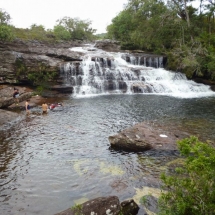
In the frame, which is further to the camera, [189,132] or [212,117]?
[212,117]

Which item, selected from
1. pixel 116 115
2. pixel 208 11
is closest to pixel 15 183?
pixel 116 115

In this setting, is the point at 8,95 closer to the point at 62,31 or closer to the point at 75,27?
the point at 62,31

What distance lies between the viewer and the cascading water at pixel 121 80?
34.2 meters

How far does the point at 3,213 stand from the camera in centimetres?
819

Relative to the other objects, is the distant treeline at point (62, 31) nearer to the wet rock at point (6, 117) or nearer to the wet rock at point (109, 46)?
the wet rock at point (109, 46)

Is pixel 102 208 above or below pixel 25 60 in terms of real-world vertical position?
below

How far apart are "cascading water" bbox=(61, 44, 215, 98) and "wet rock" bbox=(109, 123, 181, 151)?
1876 cm

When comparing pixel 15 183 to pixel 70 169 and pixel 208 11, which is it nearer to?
pixel 70 169

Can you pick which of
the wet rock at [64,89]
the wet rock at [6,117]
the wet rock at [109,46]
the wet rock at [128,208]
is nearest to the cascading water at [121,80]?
the wet rock at [64,89]

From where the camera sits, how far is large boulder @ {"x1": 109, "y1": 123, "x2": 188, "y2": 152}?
13.3 meters

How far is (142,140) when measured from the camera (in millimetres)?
13609

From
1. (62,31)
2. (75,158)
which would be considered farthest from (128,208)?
(62,31)

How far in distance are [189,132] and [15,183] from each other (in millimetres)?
11554

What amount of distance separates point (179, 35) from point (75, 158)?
39131 mm
